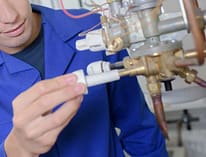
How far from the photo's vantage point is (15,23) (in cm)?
74

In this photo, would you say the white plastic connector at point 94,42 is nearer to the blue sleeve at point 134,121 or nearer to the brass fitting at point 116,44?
the brass fitting at point 116,44

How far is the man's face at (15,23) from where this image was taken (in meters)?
0.72

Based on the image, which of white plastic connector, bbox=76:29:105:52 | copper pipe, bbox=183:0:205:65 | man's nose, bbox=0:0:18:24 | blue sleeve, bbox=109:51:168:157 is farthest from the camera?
blue sleeve, bbox=109:51:168:157

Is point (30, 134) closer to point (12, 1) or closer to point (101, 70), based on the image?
point (101, 70)

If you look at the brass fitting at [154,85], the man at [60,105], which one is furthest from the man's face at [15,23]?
the brass fitting at [154,85]

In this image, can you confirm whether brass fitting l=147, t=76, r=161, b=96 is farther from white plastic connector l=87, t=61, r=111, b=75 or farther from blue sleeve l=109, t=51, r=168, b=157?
blue sleeve l=109, t=51, r=168, b=157

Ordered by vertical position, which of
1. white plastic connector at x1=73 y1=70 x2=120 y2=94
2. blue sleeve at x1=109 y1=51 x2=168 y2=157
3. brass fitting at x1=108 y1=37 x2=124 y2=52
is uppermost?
brass fitting at x1=108 y1=37 x2=124 y2=52

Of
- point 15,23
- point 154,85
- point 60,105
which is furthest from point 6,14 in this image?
point 154,85

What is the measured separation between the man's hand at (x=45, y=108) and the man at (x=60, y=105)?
0.04 meters

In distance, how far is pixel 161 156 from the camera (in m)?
0.97

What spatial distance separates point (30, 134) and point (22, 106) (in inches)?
1.9

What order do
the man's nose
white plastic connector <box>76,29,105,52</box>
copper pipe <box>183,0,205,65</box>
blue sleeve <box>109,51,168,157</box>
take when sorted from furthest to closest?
blue sleeve <box>109,51,168,157</box>
the man's nose
white plastic connector <box>76,29,105,52</box>
copper pipe <box>183,0,205,65</box>

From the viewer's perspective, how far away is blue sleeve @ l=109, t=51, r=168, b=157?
930 mm

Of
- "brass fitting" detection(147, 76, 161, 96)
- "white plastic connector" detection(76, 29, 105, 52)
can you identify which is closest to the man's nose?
"white plastic connector" detection(76, 29, 105, 52)
